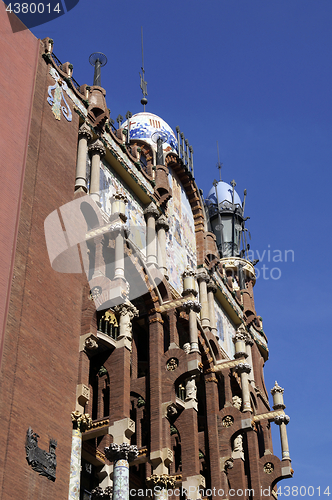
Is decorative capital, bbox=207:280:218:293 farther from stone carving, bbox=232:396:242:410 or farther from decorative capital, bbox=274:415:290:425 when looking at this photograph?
decorative capital, bbox=274:415:290:425

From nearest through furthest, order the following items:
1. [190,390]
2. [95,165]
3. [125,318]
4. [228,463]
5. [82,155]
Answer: [125,318] → [82,155] → [190,390] → [95,165] → [228,463]

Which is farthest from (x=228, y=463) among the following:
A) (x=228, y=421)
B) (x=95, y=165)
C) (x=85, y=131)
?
(x=85, y=131)

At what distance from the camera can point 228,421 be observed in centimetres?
2670

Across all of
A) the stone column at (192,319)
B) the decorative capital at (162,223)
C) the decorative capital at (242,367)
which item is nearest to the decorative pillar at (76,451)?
the stone column at (192,319)

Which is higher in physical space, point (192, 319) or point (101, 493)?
point (192, 319)

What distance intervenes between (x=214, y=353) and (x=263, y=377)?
7.80 m

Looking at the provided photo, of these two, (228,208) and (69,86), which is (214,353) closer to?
(69,86)

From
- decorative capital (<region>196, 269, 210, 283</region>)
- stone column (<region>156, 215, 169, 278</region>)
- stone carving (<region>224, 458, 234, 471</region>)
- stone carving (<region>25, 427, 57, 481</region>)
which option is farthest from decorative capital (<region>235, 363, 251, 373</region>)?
stone carving (<region>25, 427, 57, 481</region>)

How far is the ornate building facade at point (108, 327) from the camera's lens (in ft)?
58.4

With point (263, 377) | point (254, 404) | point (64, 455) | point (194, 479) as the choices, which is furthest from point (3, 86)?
point (263, 377)

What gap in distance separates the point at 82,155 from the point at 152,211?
14.0 ft

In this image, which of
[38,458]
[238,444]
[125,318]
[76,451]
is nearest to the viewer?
[38,458]

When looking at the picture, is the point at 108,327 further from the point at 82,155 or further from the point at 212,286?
the point at 212,286

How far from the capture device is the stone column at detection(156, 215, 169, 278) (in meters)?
26.8
